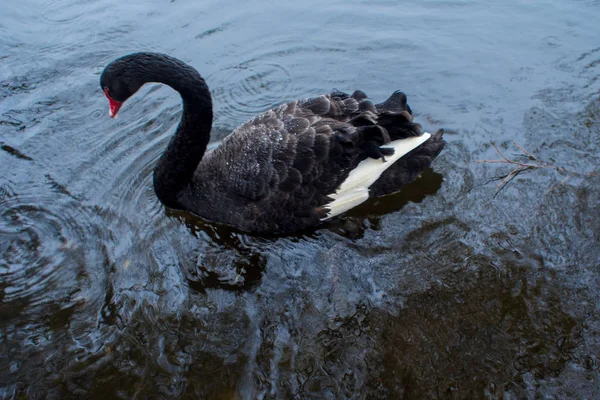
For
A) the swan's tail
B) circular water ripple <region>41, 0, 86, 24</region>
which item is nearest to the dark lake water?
the swan's tail

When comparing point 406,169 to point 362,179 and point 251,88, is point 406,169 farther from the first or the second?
Result: point 251,88

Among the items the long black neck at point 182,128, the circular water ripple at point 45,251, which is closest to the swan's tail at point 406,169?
the long black neck at point 182,128

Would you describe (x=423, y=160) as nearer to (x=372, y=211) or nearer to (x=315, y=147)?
(x=372, y=211)

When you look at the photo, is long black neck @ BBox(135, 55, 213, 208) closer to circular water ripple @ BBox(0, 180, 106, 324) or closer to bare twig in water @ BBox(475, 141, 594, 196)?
circular water ripple @ BBox(0, 180, 106, 324)

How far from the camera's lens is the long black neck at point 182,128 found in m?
3.49

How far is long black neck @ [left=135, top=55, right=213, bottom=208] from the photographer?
349cm

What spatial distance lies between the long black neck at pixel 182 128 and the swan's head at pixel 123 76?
6cm

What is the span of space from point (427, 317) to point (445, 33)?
4.70 metres

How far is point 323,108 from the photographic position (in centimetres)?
400

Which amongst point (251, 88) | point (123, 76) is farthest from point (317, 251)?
point (251, 88)

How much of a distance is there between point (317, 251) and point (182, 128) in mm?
1464

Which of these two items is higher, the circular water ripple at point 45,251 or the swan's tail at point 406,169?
the swan's tail at point 406,169

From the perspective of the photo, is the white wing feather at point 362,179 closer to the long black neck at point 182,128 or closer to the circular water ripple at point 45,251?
the long black neck at point 182,128

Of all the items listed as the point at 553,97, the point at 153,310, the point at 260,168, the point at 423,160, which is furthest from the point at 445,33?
the point at 153,310
